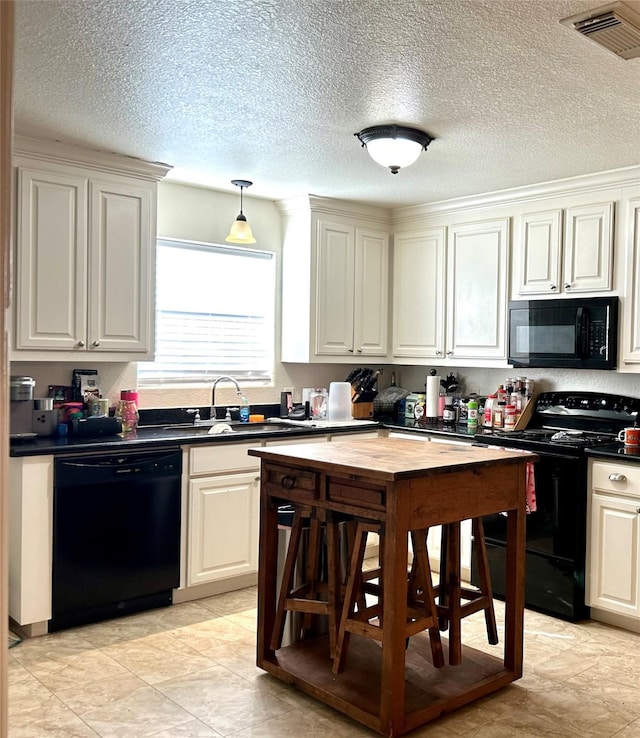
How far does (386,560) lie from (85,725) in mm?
1243

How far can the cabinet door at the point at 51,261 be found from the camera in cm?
350

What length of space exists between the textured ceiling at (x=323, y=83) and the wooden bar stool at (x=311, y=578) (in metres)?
1.65

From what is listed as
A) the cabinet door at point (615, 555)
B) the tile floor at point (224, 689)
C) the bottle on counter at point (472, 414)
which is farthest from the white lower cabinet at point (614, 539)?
the bottle on counter at point (472, 414)

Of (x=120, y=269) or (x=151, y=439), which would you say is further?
(x=120, y=269)

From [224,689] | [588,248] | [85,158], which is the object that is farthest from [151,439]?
[588,248]

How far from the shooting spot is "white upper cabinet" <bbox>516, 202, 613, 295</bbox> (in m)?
3.98

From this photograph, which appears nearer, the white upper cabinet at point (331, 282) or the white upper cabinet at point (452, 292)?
the white upper cabinet at point (452, 292)

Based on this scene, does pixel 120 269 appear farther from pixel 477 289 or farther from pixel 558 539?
pixel 558 539

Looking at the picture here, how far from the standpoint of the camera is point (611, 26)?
216cm

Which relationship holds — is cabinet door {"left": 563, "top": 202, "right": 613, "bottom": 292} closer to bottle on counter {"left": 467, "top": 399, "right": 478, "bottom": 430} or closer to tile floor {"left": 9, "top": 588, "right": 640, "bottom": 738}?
bottle on counter {"left": 467, "top": 399, "right": 478, "bottom": 430}

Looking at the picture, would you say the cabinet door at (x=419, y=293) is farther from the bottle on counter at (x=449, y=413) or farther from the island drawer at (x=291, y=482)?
the island drawer at (x=291, y=482)

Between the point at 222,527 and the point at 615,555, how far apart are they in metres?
2.05

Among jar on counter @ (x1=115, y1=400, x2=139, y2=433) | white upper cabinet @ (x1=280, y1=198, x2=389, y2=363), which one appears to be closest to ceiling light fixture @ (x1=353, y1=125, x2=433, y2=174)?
white upper cabinet @ (x1=280, y1=198, x2=389, y2=363)

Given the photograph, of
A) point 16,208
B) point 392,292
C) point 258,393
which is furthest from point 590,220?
→ point 16,208
